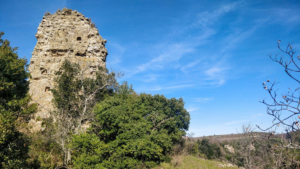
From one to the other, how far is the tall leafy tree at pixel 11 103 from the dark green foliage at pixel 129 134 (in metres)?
4.36

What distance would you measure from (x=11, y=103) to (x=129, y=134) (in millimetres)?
9006

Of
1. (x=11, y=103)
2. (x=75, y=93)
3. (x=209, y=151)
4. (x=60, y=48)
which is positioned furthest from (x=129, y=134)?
(x=209, y=151)

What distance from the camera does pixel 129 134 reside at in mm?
14875

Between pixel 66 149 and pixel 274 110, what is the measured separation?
17681 millimetres

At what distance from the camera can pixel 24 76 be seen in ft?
34.4

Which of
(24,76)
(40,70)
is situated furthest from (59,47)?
(24,76)

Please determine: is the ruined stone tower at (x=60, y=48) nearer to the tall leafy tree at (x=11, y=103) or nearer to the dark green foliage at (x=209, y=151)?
the tall leafy tree at (x=11, y=103)

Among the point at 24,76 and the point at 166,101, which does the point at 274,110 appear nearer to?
the point at 24,76

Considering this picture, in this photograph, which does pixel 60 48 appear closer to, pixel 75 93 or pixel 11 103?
pixel 75 93

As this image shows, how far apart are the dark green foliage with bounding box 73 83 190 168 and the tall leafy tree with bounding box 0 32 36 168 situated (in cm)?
436

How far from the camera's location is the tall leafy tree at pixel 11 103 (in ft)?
27.8

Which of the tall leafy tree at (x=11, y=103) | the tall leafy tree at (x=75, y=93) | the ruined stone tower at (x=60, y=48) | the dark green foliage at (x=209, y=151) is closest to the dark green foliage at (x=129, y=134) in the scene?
the tall leafy tree at (x=75, y=93)

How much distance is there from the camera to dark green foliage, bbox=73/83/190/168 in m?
14.0

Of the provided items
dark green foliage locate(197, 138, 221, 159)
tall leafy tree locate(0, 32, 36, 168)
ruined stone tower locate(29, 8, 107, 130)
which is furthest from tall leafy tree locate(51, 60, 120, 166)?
dark green foliage locate(197, 138, 221, 159)
